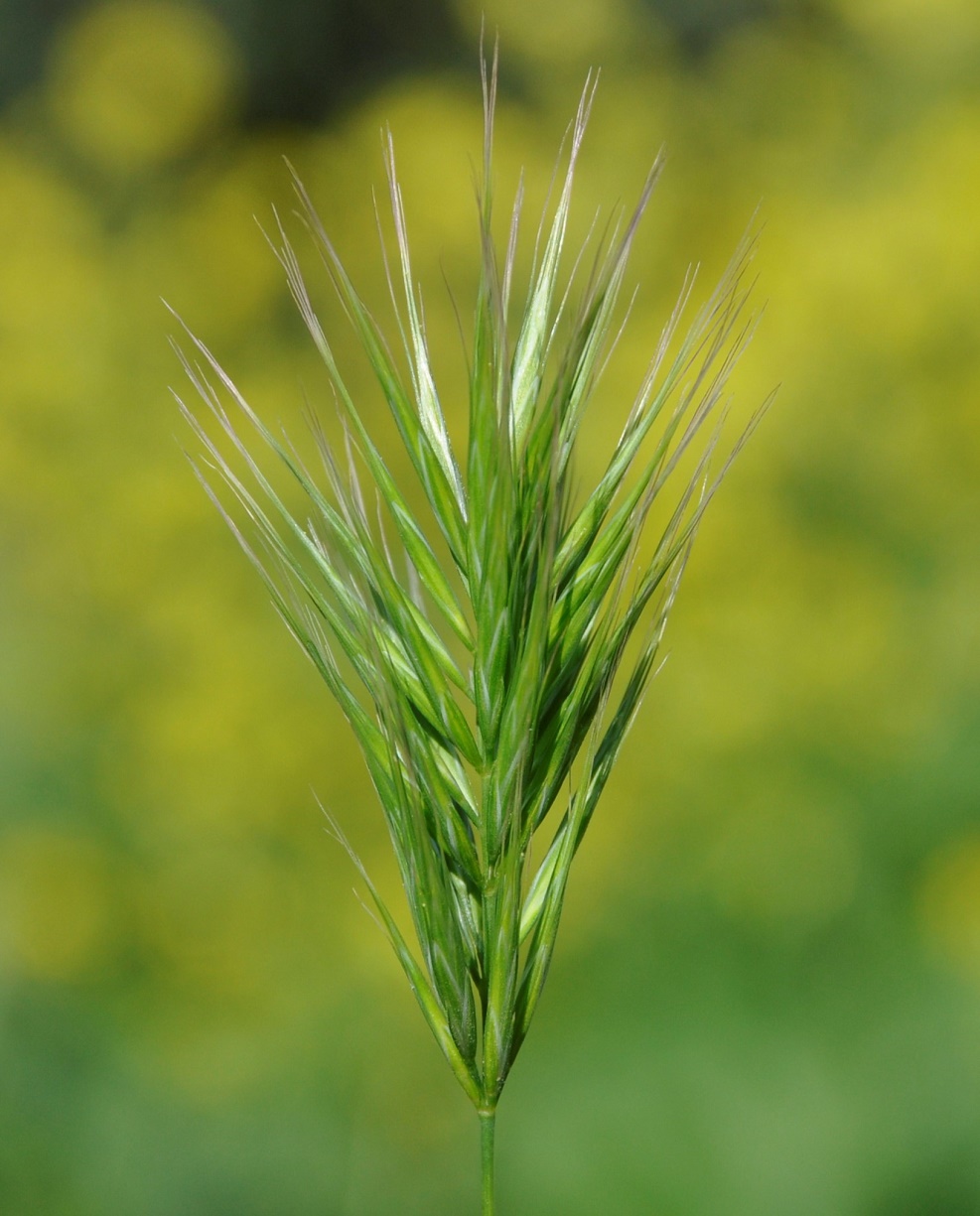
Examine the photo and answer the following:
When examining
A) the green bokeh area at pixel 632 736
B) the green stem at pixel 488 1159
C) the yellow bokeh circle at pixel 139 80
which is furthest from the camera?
the yellow bokeh circle at pixel 139 80

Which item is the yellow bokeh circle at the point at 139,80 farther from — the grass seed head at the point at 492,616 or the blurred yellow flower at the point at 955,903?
the blurred yellow flower at the point at 955,903

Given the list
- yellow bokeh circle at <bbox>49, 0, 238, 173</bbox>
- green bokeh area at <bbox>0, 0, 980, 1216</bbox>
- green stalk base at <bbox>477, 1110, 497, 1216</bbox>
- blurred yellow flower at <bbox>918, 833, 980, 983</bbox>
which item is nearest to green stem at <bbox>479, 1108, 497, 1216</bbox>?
green stalk base at <bbox>477, 1110, 497, 1216</bbox>

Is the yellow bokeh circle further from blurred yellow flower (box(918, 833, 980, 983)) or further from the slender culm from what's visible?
blurred yellow flower (box(918, 833, 980, 983))

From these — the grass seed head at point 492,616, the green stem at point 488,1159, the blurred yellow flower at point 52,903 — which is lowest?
the blurred yellow flower at point 52,903

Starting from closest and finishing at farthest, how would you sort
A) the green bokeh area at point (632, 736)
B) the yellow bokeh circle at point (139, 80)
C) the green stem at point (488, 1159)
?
the green stem at point (488, 1159) < the green bokeh area at point (632, 736) < the yellow bokeh circle at point (139, 80)

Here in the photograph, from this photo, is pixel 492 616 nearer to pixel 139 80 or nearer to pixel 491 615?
pixel 491 615

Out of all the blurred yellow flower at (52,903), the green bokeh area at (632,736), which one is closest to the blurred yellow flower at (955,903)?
the green bokeh area at (632,736)
